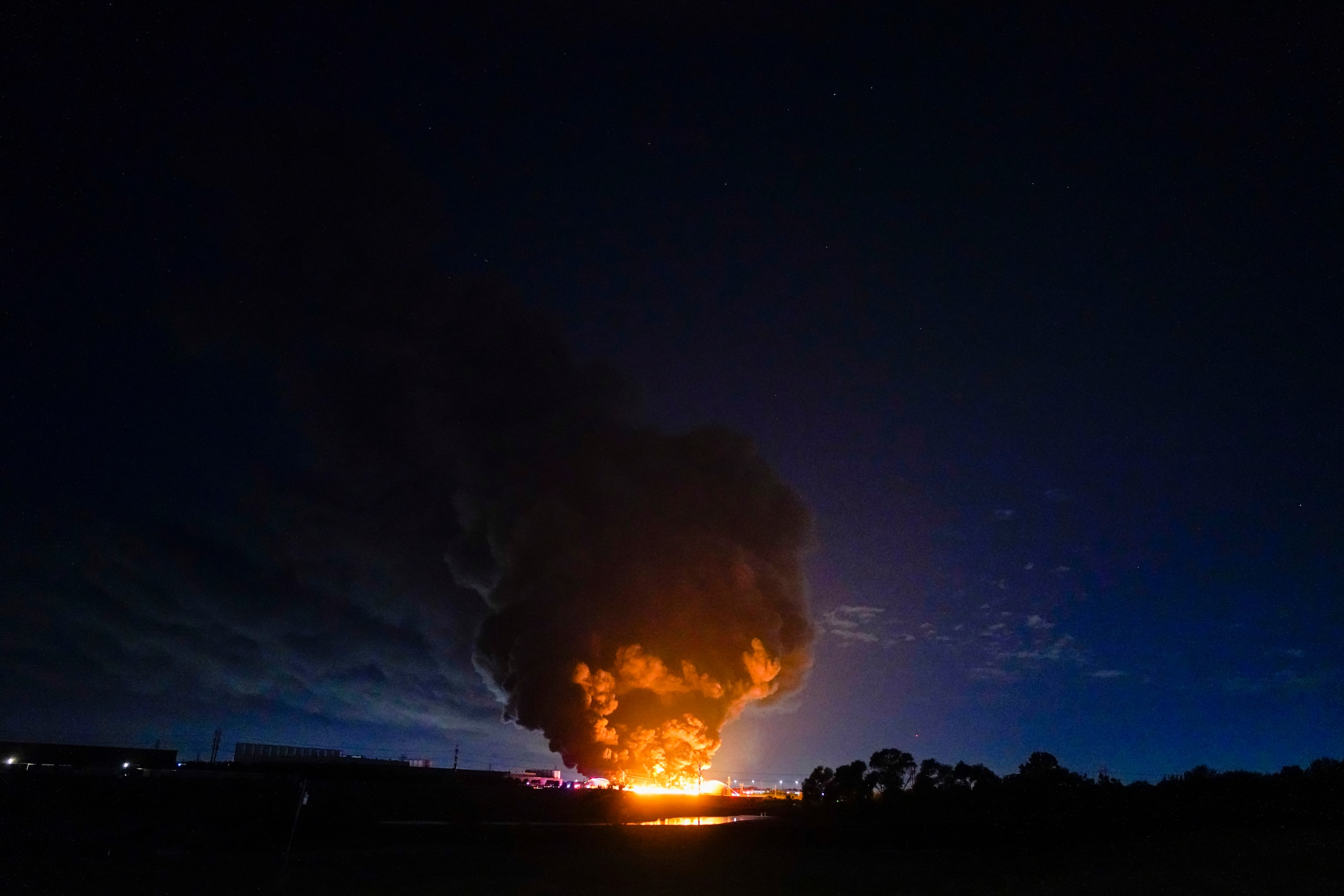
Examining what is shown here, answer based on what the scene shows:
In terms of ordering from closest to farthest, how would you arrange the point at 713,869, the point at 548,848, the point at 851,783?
the point at 713,869 → the point at 548,848 → the point at 851,783

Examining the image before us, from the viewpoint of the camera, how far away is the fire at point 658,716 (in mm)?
86250

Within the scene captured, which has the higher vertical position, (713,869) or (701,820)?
(701,820)

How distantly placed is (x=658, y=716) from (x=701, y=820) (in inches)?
637

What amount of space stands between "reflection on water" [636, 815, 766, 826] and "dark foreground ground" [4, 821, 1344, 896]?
15.1m

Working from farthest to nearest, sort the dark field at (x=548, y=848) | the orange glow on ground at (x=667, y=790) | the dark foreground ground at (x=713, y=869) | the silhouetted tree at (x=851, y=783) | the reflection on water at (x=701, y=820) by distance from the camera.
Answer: the silhouetted tree at (x=851, y=783)
the orange glow on ground at (x=667, y=790)
the reflection on water at (x=701, y=820)
the dark field at (x=548, y=848)
the dark foreground ground at (x=713, y=869)

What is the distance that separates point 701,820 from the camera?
2931 inches

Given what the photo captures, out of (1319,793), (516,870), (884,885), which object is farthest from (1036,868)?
(1319,793)

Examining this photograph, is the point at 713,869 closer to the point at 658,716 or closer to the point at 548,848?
the point at 548,848

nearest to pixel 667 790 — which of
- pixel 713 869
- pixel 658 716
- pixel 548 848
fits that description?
pixel 658 716

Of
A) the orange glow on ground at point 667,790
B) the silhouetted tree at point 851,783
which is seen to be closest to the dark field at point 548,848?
the orange glow on ground at point 667,790

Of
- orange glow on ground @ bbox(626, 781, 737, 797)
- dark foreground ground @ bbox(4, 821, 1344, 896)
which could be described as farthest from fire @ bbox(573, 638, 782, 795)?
dark foreground ground @ bbox(4, 821, 1344, 896)

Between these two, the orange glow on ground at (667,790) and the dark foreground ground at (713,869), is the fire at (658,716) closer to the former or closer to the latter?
the orange glow on ground at (667,790)

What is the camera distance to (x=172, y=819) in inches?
2138

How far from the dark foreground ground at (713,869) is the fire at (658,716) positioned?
32.9 metres
